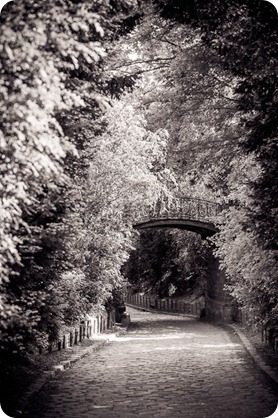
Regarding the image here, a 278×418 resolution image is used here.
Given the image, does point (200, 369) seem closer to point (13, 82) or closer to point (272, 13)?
→ point (272, 13)

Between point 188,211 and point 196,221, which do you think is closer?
point 196,221

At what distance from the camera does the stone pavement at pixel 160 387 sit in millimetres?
6395

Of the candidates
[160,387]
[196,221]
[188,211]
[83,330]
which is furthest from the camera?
[188,211]

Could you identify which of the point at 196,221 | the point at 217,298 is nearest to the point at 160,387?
the point at 196,221

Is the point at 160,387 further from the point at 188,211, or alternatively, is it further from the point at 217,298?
the point at 217,298

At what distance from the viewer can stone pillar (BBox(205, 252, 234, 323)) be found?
911 inches

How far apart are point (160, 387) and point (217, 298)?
16686 mm

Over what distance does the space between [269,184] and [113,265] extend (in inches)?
306

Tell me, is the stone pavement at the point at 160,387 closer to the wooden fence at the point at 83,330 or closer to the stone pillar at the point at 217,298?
the wooden fence at the point at 83,330

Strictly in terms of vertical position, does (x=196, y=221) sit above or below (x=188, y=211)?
below

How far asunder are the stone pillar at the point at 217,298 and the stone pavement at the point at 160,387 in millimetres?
10004

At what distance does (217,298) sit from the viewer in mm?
24359

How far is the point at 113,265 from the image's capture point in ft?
46.7

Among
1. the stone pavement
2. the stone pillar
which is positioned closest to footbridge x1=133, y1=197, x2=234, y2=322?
the stone pillar
